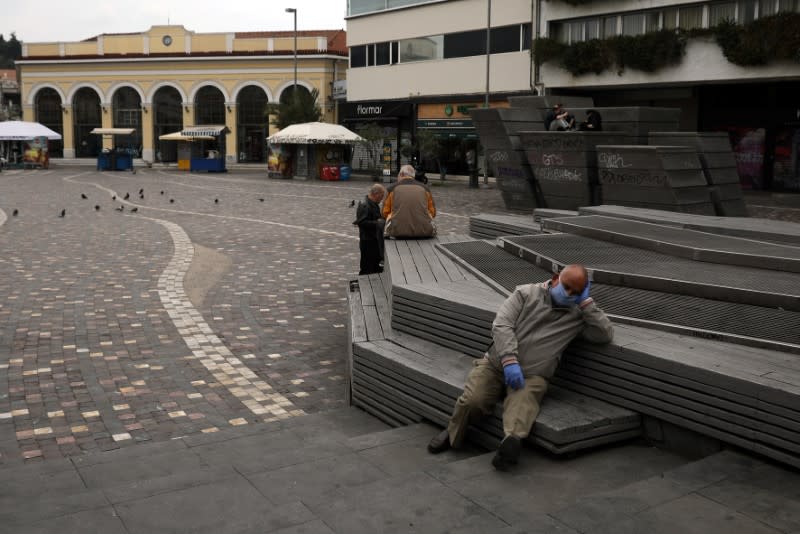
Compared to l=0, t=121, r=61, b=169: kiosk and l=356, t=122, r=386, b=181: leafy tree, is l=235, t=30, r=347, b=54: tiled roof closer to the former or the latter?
l=356, t=122, r=386, b=181: leafy tree

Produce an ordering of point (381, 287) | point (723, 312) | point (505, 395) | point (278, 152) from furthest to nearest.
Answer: point (278, 152) → point (381, 287) → point (723, 312) → point (505, 395)

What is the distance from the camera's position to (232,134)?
59.5 metres

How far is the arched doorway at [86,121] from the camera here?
63562mm

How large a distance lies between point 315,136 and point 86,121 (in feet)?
100

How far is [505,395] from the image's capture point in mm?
5688

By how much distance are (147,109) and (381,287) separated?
54.8m

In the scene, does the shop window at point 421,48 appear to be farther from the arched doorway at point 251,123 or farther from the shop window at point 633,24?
the arched doorway at point 251,123

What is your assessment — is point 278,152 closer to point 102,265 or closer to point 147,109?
point 147,109

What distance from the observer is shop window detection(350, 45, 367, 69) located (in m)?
44.3

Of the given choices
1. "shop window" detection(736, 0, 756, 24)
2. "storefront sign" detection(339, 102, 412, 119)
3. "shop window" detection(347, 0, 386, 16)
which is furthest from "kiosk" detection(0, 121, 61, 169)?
"shop window" detection(736, 0, 756, 24)

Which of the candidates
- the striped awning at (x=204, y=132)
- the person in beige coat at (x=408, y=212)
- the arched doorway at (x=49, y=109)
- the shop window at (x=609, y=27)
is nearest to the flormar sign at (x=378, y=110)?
the striped awning at (x=204, y=132)

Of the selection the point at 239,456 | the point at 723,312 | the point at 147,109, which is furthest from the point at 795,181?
the point at 147,109

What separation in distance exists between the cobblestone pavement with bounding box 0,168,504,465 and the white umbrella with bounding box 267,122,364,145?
20372 millimetres

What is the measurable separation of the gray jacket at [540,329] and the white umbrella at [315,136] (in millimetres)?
36074
